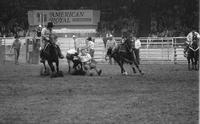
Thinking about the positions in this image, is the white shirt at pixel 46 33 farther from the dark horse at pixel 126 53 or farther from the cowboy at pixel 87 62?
the dark horse at pixel 126 53

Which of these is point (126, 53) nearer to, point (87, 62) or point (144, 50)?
point (87, 62)

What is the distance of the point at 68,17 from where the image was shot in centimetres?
5159

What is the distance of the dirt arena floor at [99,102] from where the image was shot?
9688mm

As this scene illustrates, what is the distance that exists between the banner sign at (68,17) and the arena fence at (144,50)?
1152 cm

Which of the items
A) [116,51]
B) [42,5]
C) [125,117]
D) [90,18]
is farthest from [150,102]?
[42,5]

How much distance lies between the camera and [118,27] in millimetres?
60094

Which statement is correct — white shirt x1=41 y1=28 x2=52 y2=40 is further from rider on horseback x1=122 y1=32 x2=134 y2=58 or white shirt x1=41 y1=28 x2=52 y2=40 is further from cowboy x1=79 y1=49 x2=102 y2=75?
rider on horseback x1=122 y1=32 x2=134 y2=58

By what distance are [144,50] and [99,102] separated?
2528cm

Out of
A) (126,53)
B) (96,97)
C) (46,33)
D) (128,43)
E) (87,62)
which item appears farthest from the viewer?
(87,62)

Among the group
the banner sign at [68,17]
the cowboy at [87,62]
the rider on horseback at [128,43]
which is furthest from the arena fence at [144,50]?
the rider on horseback at [128,43]

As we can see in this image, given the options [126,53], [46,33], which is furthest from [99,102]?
[126,53]

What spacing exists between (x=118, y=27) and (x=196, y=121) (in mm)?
51100

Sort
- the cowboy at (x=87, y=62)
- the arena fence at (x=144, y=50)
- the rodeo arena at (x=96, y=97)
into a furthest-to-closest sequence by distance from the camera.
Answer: the arena fence at (x=144, y=50) → the cowboy at (x=87, y=62) → the rodeo arena at (x=96, y=97)

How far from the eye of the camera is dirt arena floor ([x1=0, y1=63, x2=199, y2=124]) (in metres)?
9.69
